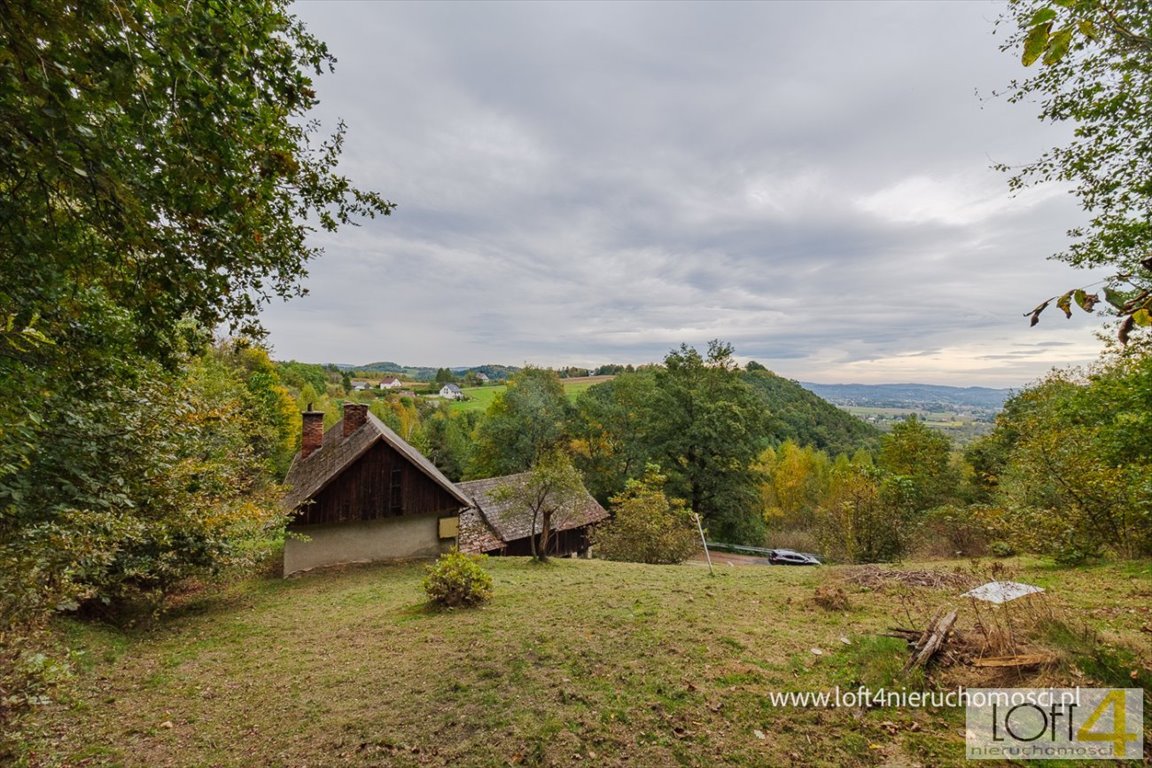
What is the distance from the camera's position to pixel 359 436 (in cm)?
1831

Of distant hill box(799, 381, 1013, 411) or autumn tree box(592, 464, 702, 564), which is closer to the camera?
autumn tree box(592, 464, 702, 564)

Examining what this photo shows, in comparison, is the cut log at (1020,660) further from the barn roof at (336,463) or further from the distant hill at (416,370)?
the distant hill at (416,370)

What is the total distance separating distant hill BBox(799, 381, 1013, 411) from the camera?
11221cm

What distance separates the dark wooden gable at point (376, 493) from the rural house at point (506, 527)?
239cm

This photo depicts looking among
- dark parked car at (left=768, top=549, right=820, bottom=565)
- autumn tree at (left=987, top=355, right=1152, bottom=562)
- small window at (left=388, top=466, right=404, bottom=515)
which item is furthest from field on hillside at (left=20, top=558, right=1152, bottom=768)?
dark parked car at (left=768, top=549, right=820, bottom=565)

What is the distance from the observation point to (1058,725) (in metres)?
3.84

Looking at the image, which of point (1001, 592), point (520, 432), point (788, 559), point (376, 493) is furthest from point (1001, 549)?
point (520, 432)

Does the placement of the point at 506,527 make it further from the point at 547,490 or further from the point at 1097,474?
the point at 1097,474

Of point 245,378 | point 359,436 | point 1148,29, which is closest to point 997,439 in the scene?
point 1148,29

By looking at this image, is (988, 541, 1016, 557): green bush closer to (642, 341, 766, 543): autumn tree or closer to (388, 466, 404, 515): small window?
(642, 341, 766, 543): autumn tree

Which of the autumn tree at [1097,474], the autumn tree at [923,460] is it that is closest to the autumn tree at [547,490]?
the autumn tree at [1097,474]

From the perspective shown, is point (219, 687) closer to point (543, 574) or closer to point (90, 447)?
point (90, 447)

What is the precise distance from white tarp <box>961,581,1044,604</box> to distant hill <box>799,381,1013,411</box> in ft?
315

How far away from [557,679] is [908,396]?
7578 inches
